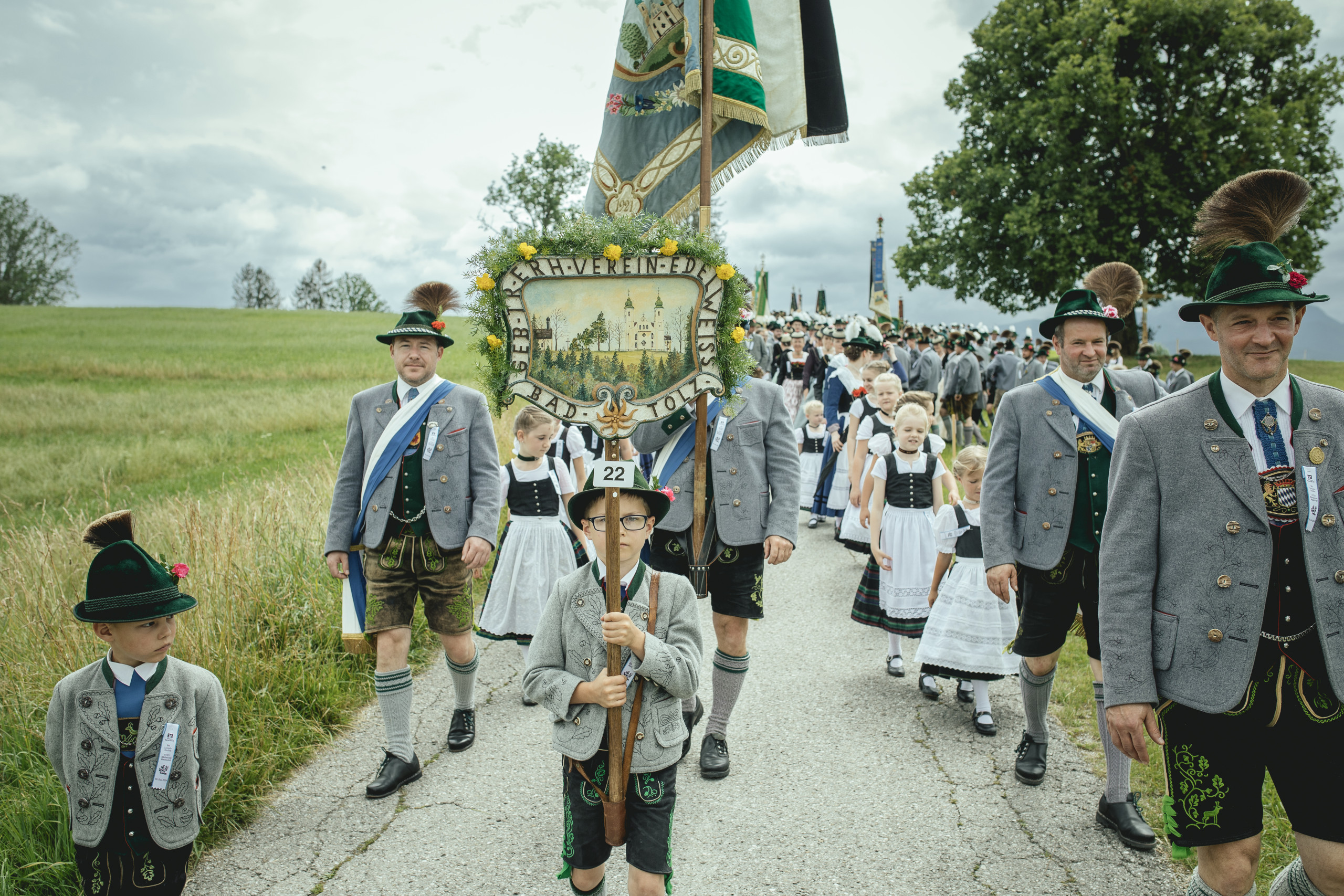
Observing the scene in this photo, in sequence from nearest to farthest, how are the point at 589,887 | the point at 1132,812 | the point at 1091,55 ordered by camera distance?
1. the point at 589,887
2. the point at 1132,812
3. the point at 1091,55

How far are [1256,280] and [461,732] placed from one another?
163 inches

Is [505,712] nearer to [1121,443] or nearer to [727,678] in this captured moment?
[727,678]

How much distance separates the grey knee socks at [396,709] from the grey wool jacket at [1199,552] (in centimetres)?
324

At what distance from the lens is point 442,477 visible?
4289 mm

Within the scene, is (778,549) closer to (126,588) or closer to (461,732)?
(461,732)

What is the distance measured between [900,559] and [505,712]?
9.57 feet

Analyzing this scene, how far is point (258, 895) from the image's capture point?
10.5 feet

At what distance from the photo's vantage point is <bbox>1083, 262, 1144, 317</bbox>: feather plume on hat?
4.01 metres

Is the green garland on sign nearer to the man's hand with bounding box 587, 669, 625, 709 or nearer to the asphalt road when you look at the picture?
the man's hand with bounding box 587, 669, 625, 709

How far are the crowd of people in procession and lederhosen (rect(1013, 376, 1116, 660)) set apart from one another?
0.01 metres

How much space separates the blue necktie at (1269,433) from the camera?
2318mm

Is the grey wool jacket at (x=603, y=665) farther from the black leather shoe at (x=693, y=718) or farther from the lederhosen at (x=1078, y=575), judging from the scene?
the lederhosen at (x=1078, y=575)

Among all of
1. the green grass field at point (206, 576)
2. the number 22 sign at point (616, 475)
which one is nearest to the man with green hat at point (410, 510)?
the green grass field at point (206, 576)

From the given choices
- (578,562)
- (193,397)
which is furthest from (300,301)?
(578,562)
